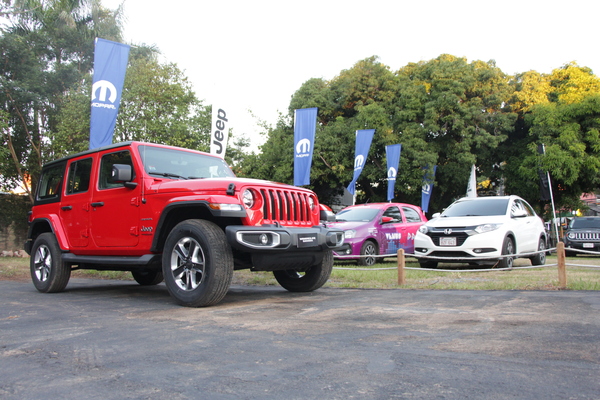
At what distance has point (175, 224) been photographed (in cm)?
662

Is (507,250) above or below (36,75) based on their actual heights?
below

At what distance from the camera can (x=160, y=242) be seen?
6574 millimetres

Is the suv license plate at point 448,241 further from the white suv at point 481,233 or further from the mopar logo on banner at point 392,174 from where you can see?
the mopar logo on banner at point 392,174

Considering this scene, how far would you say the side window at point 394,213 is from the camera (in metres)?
13.9

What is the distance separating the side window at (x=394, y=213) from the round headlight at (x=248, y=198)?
8.09m

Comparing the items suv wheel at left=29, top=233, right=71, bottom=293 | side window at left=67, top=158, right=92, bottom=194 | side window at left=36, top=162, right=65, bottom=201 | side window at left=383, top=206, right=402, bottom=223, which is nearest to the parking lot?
suv wheel at left=29, top=233, right=71, bottom=293

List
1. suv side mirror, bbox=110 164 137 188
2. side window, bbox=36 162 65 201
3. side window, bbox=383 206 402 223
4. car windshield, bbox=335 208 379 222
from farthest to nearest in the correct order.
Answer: side window, bbox=383 206 402 223
car windshield, bbox=335 208 379 222
side window, bbox=36 162 65 201
suv side mirror, bbox=110 164 137 188

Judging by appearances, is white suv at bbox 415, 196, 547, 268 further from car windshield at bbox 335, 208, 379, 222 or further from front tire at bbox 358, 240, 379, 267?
car windshield at bbox 335, 208, 379, 222

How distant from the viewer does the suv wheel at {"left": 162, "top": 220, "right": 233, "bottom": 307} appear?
5789mm

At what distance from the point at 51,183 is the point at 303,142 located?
11.0 meters

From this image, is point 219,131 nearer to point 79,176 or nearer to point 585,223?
point 79,176

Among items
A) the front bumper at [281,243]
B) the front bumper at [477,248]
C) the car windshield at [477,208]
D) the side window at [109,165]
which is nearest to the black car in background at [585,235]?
the car windshield at [477,208]

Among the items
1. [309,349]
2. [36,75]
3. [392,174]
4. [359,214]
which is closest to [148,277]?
[309,349]

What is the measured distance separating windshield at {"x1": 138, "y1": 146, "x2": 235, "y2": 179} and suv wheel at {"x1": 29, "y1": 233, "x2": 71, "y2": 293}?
7.32 feet
